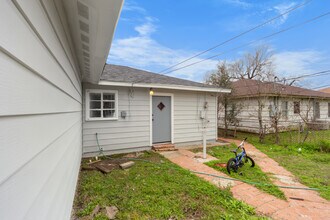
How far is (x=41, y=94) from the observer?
97cm

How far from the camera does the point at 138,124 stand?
255 inches

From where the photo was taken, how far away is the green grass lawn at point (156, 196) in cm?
269

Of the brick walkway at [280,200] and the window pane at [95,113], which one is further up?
the window pane at [95,113]

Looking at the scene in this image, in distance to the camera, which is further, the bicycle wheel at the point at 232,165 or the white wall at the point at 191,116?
the white wall at the point at 191,116

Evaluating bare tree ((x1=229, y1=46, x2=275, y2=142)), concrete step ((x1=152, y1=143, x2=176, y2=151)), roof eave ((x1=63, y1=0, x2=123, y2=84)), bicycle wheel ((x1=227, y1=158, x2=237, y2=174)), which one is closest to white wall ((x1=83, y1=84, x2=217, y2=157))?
concrete step ((x1=152, y1=143, x2=176, y2=151))

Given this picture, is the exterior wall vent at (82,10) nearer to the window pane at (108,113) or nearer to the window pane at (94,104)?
the window pane at (94,104)

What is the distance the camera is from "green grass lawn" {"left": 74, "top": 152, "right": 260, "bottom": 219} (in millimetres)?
2686

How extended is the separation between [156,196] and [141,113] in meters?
3.71

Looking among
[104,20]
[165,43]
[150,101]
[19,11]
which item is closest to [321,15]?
[150,101]

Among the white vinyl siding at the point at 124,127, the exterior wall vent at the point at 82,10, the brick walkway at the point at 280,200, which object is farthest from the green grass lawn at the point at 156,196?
the exterior wall vent at the point at 82,10

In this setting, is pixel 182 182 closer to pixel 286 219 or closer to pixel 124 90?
pixel 286 219

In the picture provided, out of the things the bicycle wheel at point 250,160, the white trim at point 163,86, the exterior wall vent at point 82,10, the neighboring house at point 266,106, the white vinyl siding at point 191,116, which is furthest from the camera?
the neighboring house at point 266,106

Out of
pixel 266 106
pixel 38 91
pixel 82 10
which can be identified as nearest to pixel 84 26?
pixel 82 10

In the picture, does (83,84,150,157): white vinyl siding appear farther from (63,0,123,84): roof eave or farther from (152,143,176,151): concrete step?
(63,0,123,84): roof eave
